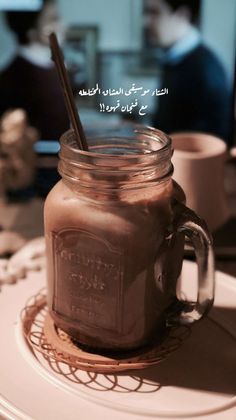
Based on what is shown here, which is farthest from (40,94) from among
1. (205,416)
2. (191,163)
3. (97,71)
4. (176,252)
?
(205,416)

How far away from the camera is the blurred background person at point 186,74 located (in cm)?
99

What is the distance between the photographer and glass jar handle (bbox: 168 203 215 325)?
52cm

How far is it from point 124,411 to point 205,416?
0.06m

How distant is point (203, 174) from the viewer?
2.45 ft

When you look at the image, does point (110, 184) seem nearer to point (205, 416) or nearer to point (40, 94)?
point (205, 416)

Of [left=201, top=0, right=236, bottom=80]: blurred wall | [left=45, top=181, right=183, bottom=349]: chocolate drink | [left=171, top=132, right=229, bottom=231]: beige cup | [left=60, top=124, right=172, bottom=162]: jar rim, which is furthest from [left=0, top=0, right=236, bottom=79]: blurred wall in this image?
[left=45, top=181, right=183, bottom=349]: chocolate drink

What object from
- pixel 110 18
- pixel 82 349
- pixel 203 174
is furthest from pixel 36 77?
pixel 82 349

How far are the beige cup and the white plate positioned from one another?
0.19 metres

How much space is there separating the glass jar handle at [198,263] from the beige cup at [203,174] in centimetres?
20

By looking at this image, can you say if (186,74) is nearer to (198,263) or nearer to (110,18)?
(110,18)

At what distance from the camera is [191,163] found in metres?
0.74

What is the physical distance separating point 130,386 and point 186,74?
2.07ft

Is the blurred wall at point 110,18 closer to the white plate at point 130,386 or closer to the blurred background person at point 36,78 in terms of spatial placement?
the blurred background person at point 36,78

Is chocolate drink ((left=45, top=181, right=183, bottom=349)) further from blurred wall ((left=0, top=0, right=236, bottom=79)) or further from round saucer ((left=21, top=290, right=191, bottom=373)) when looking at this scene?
blurred wall ((left=0, top=0, right=236, bottom=79))
